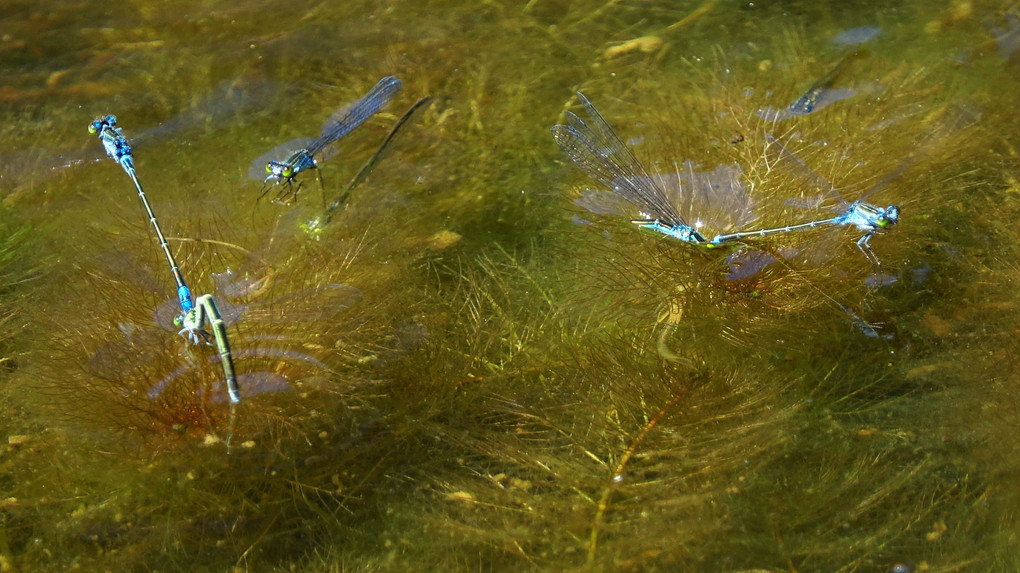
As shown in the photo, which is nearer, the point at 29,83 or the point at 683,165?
the point at 683,165

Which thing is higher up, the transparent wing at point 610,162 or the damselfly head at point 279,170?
the damselfly head at point 279,170

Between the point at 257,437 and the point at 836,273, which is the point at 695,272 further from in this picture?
the point at 257,437

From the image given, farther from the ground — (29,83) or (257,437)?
(29,83)

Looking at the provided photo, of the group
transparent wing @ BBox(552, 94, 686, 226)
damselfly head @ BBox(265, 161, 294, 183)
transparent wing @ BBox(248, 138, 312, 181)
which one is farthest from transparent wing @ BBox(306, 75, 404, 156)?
transparent wing @ BBox(552, 94, 686, 226)

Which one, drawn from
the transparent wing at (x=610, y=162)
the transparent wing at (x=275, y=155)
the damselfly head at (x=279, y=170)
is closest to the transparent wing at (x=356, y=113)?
the transparent wing at (x=275, y=155)

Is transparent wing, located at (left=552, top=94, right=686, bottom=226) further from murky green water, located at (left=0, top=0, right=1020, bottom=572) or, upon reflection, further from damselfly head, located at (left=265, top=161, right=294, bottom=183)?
damselfly head, located at (left=265, top=161, right=294, bottom=183)

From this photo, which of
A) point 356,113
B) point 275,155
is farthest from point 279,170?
point 356,113

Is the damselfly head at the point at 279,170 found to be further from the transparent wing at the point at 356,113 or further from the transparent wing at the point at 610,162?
the transparent wing at the point at 610,162

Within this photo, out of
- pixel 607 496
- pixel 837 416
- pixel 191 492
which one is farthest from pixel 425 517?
pixel 837 416
